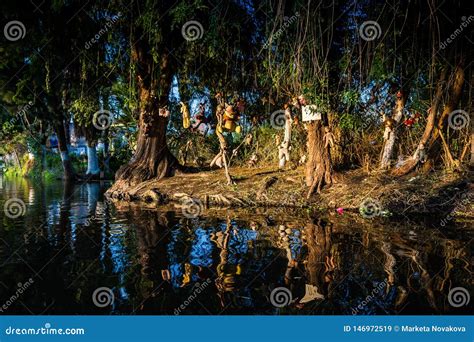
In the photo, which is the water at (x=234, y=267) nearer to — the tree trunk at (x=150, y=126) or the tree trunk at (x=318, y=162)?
the tree trunk at (x=318, y=162)

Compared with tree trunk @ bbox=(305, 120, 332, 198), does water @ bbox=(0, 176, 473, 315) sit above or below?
below

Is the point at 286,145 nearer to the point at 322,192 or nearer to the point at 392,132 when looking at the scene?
the point at 322,192

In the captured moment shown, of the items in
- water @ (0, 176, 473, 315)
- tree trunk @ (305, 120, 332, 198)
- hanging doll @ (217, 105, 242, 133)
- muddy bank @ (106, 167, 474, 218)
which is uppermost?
hanging doll @ (217, 105, 242, 133)

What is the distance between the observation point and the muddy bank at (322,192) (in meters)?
8.95

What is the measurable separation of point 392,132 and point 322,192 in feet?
9.52

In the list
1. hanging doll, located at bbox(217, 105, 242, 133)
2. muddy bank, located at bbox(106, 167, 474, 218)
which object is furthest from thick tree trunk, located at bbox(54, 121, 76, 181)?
hanging doll, located at bbox(217, 105, 242, 133)

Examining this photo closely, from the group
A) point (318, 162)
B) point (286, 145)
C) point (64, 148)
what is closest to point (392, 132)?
point (318, 162)

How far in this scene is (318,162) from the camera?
10758mm

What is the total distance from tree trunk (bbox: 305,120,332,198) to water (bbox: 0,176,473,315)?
8.83 feet

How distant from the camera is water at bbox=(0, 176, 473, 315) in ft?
12.2

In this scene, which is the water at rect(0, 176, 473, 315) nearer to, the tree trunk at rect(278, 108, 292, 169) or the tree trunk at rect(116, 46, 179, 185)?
the tree trunk at rect(278, 108, 292, 169)

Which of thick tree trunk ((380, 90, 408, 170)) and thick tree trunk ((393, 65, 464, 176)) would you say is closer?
thick tree trunk ((393, 65, 464, 176))

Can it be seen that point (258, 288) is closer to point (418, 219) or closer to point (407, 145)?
point (418, 219)

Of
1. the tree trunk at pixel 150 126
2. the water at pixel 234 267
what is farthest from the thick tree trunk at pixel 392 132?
the tree trunk at pixel 150 126
